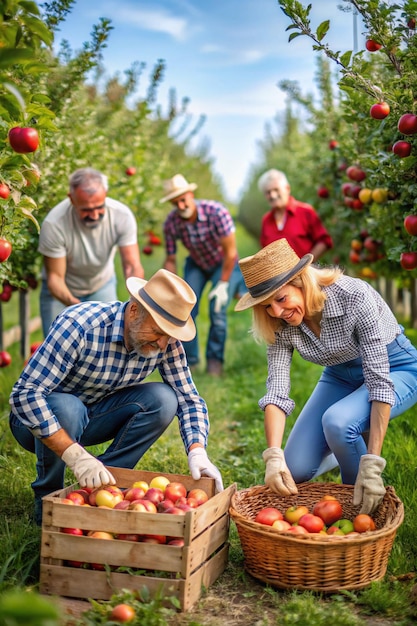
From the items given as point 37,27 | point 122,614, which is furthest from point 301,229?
point 122,614

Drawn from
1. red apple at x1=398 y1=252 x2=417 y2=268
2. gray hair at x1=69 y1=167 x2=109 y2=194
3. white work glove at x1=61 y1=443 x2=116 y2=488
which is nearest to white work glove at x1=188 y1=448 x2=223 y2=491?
white work glove at x1=61 y1=443 x2=116 y2=488

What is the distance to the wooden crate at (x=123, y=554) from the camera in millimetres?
2719

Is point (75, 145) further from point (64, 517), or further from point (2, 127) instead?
point (64, 517)

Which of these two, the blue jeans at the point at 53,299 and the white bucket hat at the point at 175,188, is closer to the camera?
the blue jeans at the point at 53,299

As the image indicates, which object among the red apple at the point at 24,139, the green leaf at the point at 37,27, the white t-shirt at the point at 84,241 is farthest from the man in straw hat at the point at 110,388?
the white t-shirt at the point at 84,241

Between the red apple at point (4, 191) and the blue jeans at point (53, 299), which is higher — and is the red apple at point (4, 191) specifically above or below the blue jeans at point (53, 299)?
above

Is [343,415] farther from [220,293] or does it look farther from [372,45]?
[220,293]

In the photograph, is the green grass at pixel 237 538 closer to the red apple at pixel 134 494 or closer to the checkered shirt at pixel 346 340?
the red apple at pixel 134 494

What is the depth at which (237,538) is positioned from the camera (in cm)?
354

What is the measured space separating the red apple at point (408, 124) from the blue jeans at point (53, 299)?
274 cm

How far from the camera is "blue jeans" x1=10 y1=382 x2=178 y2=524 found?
344cm

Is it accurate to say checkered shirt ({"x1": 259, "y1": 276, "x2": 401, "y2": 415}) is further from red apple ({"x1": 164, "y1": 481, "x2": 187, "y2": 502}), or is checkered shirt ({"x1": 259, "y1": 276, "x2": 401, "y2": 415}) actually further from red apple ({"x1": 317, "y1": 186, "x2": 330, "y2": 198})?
red apple ({"x1": 317, "y1": 186, "x2": 330, "y2": 198})

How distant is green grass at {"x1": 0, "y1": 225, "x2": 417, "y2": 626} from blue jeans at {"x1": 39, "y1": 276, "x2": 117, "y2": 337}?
2.10 ft

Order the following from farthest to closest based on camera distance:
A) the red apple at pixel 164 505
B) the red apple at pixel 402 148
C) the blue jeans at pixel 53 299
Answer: the blue jeans at pixel 53 299, the red apple at pixel 402 148, the red apple at pixel 164 505
